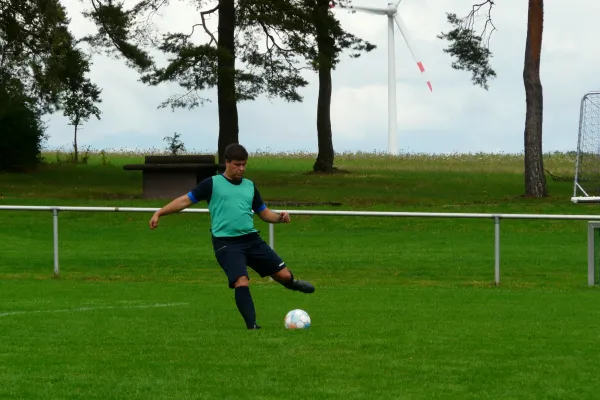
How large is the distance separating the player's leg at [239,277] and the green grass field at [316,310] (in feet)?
0.67

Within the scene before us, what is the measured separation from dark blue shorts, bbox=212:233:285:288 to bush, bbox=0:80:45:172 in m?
35.7

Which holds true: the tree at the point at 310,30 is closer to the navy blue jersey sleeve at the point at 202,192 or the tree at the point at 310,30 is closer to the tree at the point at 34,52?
the tree at the point at 34,52

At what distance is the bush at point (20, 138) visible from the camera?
4862 cm

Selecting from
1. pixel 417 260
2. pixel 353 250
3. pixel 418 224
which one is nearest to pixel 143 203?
pixel 418 224

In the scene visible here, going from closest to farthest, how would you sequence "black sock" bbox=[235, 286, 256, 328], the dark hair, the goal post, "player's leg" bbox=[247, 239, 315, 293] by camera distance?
the dark hair
"black sock" bbox=[235, 286, 256, 328]
"player's leg" bbox=[247, 239, 315, 293]
the goal post

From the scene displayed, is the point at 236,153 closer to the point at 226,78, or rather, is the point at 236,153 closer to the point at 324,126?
the point at 226,78

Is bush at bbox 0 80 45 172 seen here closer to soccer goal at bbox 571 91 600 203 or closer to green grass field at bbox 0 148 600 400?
green grass field at bbox 0 148 600 400

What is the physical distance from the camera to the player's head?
11984mm

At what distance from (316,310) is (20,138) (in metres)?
36.5

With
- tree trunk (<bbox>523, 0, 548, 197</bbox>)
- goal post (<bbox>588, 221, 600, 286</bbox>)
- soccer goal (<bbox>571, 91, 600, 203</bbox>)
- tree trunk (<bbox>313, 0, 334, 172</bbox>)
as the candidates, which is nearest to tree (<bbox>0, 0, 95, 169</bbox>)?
tree trunk (<bbox>313, 0, 334, 172</bbox>)

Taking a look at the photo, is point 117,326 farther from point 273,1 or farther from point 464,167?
point 464,167

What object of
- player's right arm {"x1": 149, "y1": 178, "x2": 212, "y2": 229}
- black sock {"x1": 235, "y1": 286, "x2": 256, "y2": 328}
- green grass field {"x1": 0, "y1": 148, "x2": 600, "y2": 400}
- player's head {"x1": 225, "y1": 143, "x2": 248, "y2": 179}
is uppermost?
player's head {"x1": 225, "y1": 143, "x2": 248, "y2": 179}

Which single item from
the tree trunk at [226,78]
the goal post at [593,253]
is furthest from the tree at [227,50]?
the goal post at [593,253]

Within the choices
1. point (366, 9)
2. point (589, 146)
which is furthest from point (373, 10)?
point (589, 146)
